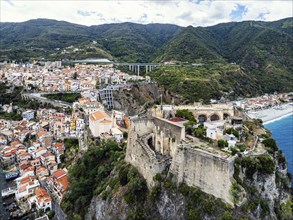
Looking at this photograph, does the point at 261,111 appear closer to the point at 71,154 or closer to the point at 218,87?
the point at 218,87

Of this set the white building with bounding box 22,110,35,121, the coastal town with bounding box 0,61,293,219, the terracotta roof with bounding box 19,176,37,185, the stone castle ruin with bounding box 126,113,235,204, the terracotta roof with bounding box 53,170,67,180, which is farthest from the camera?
the white building with bounding box 22,110,35,121

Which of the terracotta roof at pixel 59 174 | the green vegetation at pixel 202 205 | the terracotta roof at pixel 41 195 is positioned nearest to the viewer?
the green vegetation at pixel 202 205

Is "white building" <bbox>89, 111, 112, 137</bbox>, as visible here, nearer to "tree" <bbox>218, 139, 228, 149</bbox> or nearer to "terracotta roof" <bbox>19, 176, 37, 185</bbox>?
"terracotta roof" <bbox>19, 176, 37, 185</bbox>

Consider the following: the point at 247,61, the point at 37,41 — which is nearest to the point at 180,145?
the point at 247,61

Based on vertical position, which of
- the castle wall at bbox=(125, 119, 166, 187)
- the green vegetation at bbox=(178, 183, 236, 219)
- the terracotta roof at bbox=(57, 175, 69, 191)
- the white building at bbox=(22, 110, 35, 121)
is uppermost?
the castle wall at bbox=(125, 119, 166, 187)

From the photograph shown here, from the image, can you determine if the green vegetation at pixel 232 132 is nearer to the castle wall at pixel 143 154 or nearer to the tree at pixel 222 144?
the tree at pixel 222 144

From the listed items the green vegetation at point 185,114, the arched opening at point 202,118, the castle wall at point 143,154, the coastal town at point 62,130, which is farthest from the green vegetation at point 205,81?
the castle wall at point 143,154

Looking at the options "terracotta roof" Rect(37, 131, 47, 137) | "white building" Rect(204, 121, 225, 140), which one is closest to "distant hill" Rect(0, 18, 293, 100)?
"terracotta roof" Rect(37, 131, 47, 137)
